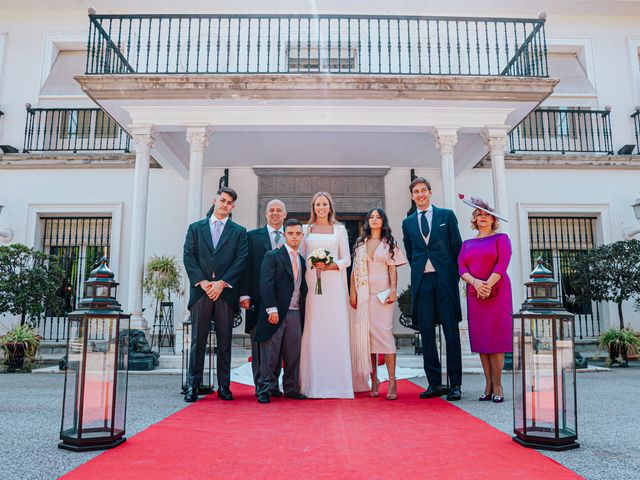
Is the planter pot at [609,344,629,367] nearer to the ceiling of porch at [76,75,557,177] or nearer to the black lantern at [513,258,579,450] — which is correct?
the ceiling of porch at [76,75,557,177]

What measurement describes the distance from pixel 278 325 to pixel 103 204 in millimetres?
7061

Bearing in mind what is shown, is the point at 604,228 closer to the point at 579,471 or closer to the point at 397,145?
the point at 397,145

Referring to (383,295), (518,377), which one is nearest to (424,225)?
(383,295)

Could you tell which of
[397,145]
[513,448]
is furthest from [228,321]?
[397,145]

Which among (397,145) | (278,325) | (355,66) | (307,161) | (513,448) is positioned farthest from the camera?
(355,66)

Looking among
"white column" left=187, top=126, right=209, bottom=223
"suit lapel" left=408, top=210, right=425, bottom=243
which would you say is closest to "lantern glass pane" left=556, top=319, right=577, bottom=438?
"suit lapel" left=408, top=210, right=425, bottom=243

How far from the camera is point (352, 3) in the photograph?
10.9m

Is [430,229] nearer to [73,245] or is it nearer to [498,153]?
[498,153]

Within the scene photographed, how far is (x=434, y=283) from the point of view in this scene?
13.8 feet

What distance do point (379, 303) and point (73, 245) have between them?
8170 millimetres

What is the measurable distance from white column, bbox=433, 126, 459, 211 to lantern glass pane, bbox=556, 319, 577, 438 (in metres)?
4.72

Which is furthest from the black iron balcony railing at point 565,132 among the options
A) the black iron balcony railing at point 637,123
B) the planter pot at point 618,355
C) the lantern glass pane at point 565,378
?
the lantern glass pane at point 565,378

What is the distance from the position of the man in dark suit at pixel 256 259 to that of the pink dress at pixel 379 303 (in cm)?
88

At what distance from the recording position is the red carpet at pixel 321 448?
2018mm
